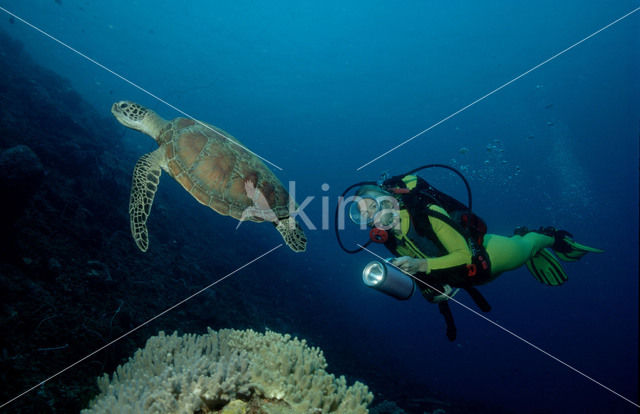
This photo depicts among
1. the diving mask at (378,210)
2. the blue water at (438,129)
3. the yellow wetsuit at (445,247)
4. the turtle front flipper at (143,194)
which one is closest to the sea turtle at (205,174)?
the turtle front flipper at (143,194)

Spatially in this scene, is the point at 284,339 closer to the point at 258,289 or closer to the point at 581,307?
the point at 258,289

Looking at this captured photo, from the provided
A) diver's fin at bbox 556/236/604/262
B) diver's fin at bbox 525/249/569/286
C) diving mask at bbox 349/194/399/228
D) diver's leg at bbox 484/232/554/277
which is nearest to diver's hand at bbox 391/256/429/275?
diving mask at bbox 349/194/399/228

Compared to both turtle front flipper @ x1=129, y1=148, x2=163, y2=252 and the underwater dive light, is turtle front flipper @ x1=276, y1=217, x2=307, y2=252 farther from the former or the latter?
the underwater dive light

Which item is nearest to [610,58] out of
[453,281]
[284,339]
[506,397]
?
[506,397]

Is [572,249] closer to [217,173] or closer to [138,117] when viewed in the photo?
[217,173]

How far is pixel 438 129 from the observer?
221 ft

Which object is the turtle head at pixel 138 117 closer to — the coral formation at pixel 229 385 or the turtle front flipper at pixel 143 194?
the turtle front flipper at pixel 143 194

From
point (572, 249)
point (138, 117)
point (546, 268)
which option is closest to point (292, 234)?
point (138, 117)

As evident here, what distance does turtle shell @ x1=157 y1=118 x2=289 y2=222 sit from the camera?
4.49 meters

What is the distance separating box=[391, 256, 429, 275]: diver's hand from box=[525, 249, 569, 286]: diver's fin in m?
4.10

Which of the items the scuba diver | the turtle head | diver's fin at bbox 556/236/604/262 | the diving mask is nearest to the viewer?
the scuba diver

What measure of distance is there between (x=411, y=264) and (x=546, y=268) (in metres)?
4.60

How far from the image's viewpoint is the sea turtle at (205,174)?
447 cm

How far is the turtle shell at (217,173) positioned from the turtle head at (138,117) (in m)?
0.37
